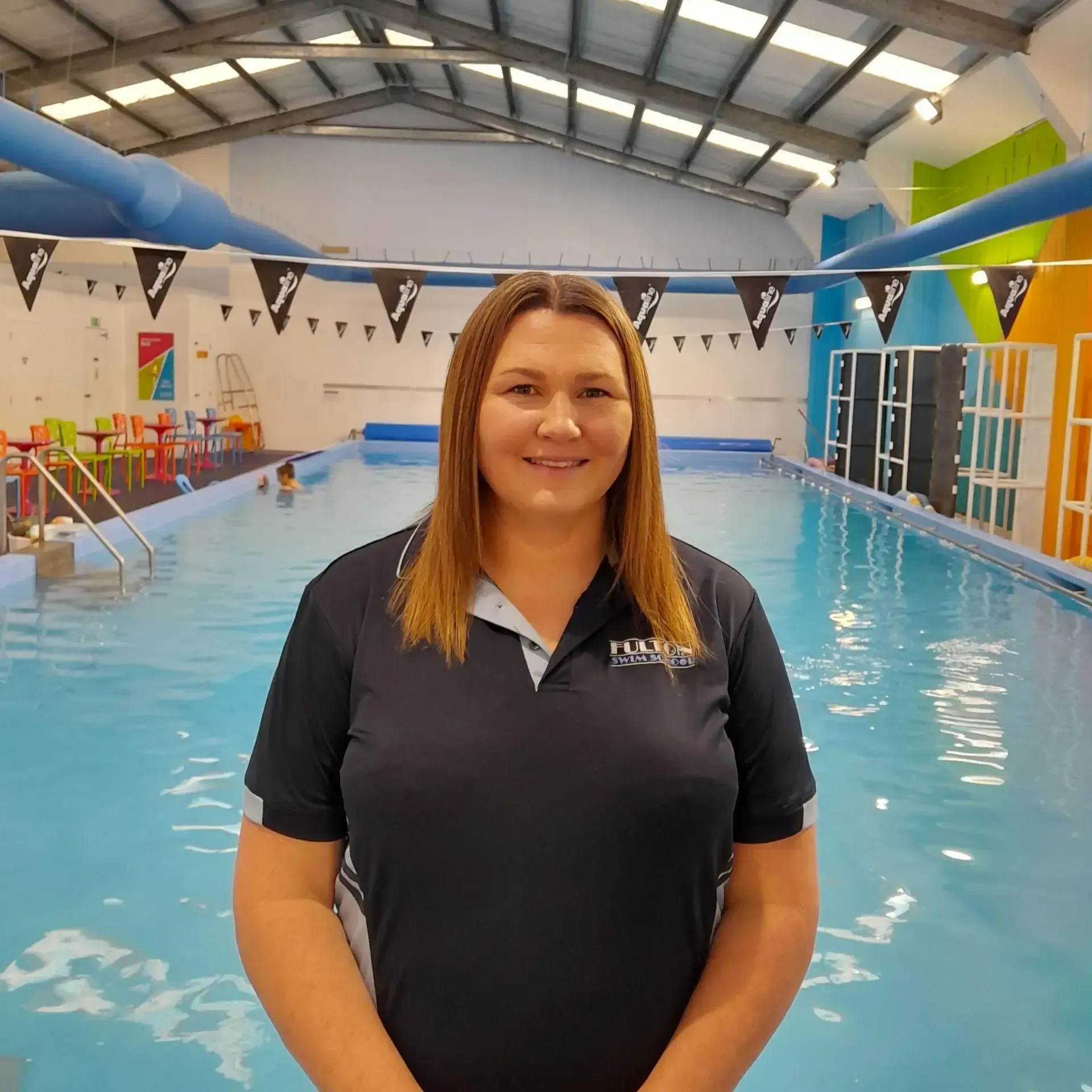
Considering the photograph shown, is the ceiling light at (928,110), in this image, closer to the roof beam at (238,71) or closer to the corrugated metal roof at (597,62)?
the corrugated metal roof at (597,62)

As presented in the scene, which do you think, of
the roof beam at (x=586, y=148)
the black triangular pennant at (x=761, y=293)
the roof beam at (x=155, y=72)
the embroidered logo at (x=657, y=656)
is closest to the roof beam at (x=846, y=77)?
the black triangular pennant at (x=761, y=293)

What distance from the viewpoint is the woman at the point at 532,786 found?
1014mm

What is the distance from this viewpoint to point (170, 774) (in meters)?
3.96

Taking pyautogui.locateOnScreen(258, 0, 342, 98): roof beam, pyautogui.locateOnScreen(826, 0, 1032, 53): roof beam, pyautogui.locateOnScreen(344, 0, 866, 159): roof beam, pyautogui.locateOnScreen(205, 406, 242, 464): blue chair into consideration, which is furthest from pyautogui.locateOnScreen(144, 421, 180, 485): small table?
pyautogui.locateOnScreen(826, 0, 1032, 53): roof beam

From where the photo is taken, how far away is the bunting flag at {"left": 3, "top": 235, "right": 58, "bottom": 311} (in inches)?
289

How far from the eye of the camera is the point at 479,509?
3.68 ft

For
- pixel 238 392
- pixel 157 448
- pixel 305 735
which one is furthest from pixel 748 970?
pixel 238 392

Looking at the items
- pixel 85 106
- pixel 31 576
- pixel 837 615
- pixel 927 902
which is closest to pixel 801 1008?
pixel 927 902

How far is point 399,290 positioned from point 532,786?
355 inches

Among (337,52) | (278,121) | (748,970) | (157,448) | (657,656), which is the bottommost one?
(157,448)

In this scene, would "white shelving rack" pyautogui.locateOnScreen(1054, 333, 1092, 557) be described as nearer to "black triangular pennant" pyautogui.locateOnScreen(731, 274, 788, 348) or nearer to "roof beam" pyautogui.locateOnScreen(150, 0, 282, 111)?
"black triangular pennant" pyautogui.locateOnScreen(731, 274, 788, 348)

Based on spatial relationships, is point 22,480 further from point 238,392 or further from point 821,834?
point 238,392

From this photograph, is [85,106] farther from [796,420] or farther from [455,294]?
[796,420]

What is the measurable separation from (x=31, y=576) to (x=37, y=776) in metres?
3.52
